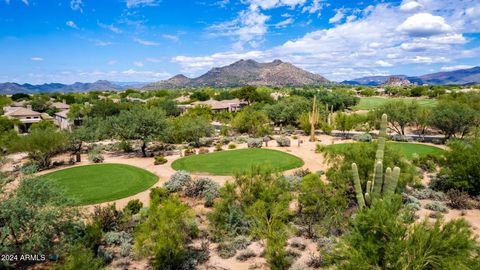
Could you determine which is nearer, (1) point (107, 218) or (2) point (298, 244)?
(2) point (298, 244)

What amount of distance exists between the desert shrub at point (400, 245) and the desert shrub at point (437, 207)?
1142cm

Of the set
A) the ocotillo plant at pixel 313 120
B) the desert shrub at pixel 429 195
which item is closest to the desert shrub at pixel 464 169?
the desert shrub at pixel 429 195

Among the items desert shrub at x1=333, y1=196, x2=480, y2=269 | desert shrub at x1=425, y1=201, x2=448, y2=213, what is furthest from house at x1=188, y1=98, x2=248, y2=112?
desert shrub at x1=333, y1=196, x2=480, y2=269

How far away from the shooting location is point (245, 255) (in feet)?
48.2

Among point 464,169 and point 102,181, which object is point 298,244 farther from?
point 102,181

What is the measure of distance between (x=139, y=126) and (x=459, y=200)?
95.8ft

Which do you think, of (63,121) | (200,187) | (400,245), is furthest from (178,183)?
(63,121)

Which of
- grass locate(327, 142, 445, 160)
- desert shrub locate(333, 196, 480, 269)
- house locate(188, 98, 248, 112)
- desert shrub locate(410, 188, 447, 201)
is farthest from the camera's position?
house locate(188, 98, 248, 112)

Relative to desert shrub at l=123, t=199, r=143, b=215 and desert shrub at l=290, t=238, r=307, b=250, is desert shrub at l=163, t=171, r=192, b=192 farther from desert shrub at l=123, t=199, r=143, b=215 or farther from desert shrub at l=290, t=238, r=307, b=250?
desert shrub at l=290, t=238, r=307, b=250

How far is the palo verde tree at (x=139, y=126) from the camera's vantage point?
33875mm

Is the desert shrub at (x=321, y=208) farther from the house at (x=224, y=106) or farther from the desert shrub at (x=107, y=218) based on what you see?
the house at (x=224, y=106)

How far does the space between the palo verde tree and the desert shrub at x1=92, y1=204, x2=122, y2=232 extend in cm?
1719

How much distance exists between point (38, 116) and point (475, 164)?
6487cm

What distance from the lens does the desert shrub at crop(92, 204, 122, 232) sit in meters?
16.7
